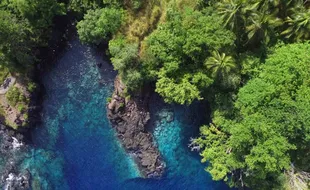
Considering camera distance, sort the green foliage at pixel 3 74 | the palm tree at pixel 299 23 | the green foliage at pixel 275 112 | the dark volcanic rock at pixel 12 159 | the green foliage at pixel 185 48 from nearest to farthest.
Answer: the palm tree at pixel 299 23, the green foliage at pixel 275 112, the green foliage at pixel 185 48, the green foliage at pixel 3 74, the dark volcanic rock at pixel 12 159

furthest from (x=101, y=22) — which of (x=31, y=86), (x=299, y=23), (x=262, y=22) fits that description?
(x=299, y=23)

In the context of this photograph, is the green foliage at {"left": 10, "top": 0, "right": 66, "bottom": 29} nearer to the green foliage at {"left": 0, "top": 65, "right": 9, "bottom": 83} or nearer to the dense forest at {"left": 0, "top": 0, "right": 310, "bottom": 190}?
the dense forest at {"left": 0, "top": 0, "right": 310, "bottom": 190}

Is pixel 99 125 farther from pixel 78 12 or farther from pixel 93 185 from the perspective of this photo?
pixel 78 12

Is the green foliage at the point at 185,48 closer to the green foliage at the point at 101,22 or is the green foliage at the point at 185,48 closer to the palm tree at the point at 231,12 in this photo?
the palm tree at the point at 231,12

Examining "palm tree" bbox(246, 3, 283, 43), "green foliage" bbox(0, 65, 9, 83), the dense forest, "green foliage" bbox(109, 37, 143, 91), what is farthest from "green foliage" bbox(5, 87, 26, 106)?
"palm tree" bbox(246, 3, 283, 43)

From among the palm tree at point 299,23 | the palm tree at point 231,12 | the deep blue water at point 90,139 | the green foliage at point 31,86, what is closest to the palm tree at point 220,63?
the palm tree at point 231,12

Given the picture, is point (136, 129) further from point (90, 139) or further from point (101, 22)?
point (101, 22)

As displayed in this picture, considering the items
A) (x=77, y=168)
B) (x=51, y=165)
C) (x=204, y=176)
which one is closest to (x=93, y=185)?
(x=77, y=168)
